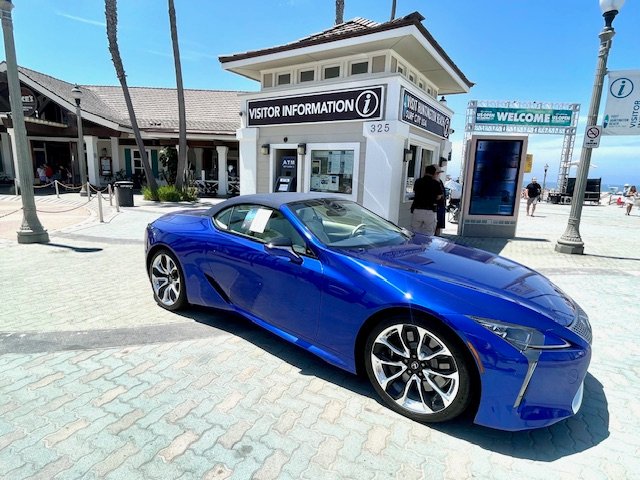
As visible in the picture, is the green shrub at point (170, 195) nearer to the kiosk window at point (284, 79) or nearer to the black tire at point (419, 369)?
the kiosk window at point (284, 79)

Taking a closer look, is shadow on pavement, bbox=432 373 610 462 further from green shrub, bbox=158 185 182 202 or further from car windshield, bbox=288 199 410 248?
green shrub, bbox=158 185 182 202

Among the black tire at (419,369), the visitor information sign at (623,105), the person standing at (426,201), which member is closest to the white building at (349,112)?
the person standing at (426,201)

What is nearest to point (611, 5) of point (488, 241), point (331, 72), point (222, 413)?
point (488, 241)

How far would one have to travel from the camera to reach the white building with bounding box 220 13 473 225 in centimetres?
818

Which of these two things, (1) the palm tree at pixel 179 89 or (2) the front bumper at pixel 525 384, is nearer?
(2) the front bumper at pixel 525 384

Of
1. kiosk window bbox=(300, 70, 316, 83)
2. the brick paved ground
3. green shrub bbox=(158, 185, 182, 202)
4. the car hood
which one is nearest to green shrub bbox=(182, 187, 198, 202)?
green shrub bbox=(158, 185, 182, 202)

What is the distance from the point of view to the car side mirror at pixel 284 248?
9.21 feet

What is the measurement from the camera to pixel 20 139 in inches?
273

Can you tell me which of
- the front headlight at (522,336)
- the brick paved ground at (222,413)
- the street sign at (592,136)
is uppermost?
the street sign at (592,136)

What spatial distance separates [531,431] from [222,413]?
6.69 feet

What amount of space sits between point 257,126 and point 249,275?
8.23m

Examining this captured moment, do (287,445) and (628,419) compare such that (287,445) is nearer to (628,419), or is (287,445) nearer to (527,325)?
(527,325)

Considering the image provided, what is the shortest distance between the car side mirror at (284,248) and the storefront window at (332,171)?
6424mm

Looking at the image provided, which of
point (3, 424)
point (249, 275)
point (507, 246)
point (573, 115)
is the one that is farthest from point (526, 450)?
point (573, 115)
